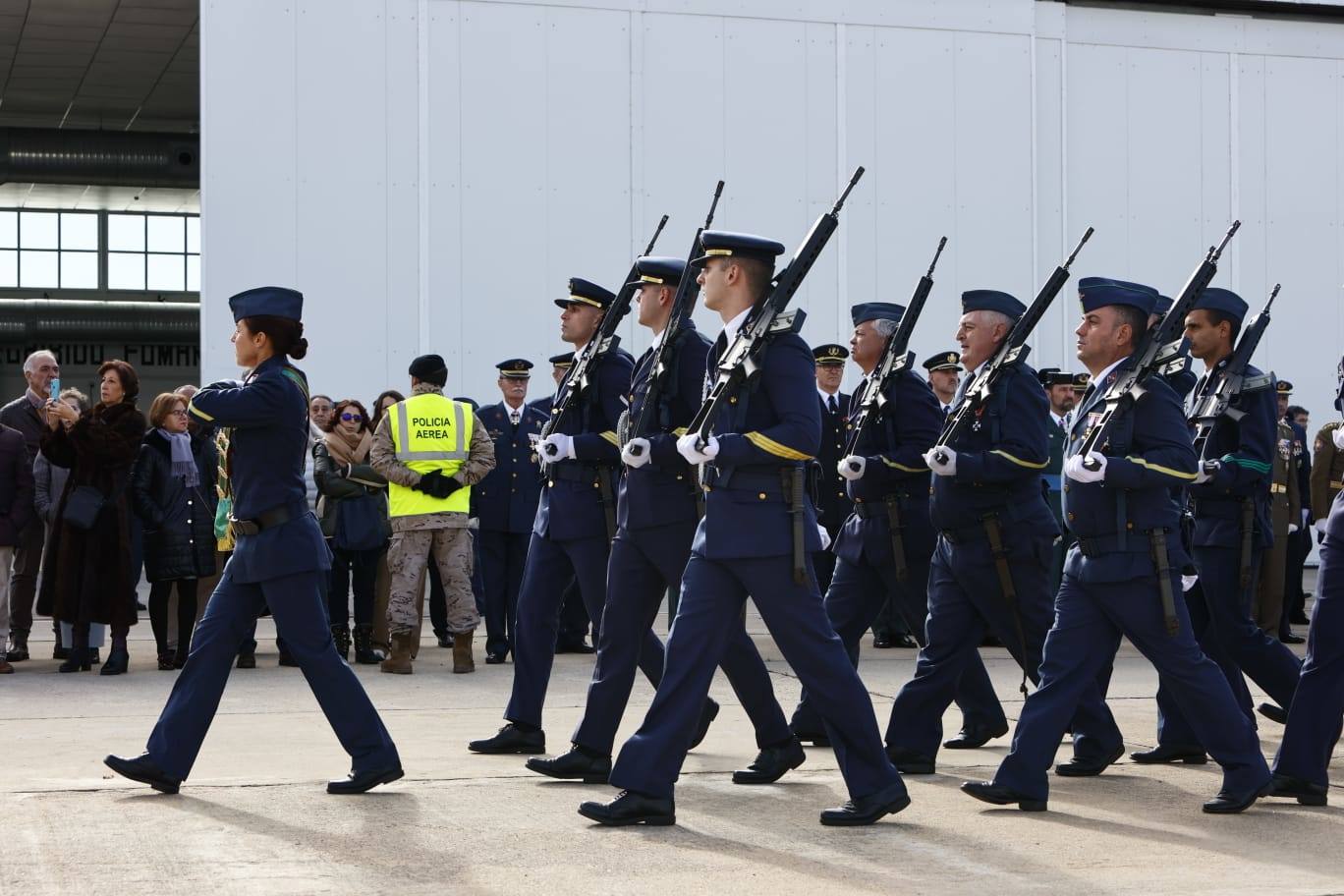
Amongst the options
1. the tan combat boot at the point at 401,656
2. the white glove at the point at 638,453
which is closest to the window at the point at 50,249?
the tan combat boot at the point at 401,656

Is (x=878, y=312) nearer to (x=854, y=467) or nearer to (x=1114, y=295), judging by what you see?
(x=854, y=467)

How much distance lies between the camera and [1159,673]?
589 cm

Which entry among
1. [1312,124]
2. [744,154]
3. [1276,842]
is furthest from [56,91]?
[1276,842]

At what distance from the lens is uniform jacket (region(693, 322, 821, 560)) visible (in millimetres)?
5629

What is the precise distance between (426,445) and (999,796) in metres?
5.25

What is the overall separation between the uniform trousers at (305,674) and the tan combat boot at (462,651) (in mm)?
4147

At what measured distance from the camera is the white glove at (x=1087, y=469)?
583 centimetres

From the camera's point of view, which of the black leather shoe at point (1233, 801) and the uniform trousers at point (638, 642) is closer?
the black leather shoe at point (1233, 801)

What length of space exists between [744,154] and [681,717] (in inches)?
470

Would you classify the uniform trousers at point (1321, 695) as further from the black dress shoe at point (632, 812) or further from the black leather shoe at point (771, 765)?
the black dress shoe at point (632, 812)

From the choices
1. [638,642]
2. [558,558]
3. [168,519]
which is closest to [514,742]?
[558,558]

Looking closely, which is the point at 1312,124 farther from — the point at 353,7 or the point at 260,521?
the point at 260,521

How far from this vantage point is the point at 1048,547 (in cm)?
682

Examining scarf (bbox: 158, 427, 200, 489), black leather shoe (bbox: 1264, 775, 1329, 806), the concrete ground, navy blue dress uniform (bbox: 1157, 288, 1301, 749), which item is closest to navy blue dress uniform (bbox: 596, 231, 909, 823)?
the concrete ground
